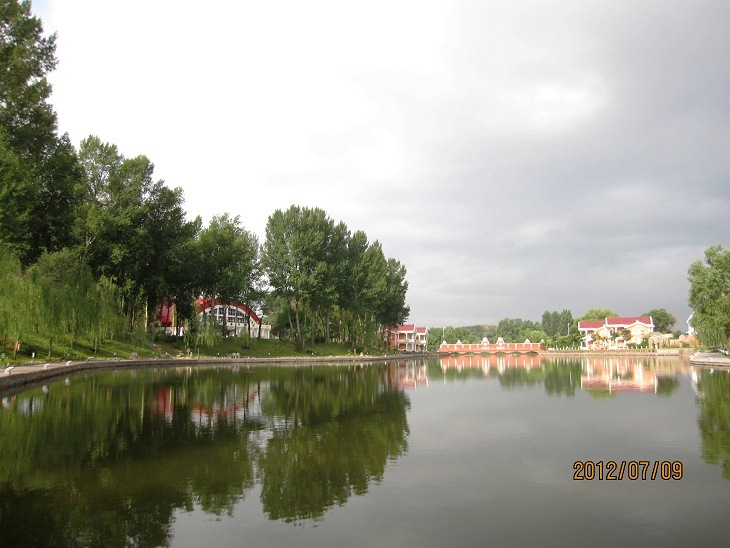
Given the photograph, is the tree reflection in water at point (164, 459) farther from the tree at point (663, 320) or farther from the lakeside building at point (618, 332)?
the tree at point (663, 320)

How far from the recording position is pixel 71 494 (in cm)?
950

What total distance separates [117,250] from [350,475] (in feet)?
154

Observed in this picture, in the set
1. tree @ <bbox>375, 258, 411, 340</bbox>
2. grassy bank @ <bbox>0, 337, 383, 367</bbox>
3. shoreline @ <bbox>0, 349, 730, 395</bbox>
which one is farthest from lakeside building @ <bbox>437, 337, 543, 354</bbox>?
grassy bank @ <bbox>0, 337, 383, 367</bbox>

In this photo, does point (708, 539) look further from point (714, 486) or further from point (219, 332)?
point (219, 332)

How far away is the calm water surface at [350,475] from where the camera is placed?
8.12 m

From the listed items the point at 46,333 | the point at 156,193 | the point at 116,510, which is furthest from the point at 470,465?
the point at 156,193

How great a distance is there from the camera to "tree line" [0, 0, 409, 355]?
99.1 feet

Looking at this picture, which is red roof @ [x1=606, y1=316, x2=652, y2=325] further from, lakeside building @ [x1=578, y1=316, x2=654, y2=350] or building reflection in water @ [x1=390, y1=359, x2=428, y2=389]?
building reflection in water @ [x1=390, y1=359, x2=428, y2=389]

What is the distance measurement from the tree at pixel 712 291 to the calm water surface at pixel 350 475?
44629 millimetres

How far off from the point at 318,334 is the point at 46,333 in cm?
5950

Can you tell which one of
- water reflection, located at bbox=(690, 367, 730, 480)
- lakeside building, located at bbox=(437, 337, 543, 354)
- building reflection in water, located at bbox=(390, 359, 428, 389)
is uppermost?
water reflection, located at bbox=(690, 367, 730, 480)

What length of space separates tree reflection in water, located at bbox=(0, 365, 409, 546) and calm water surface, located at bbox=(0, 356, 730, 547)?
0.05m

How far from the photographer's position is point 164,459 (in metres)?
12.2

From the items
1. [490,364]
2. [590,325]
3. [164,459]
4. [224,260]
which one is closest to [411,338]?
[590,325]
